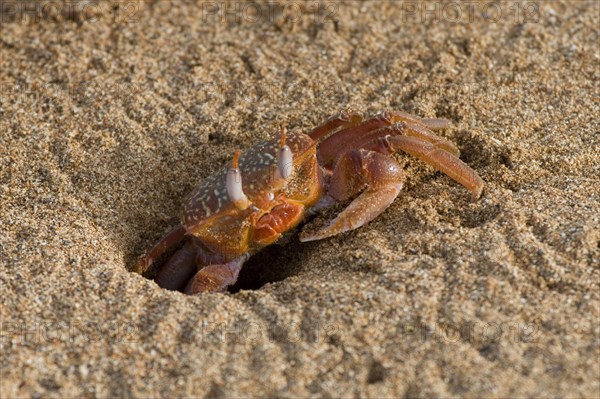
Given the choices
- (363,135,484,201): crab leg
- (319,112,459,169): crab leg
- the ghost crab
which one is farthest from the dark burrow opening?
(363,135,484,201): crab leg

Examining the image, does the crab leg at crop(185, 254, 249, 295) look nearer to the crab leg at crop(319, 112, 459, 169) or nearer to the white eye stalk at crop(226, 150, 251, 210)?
the white eye stalk at crop(226, 150, 251, 210)

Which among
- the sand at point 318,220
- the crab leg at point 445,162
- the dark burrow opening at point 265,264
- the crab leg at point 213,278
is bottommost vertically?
the dark burrow opening at point 265,264

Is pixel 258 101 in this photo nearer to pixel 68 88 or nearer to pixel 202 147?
pixel 202 147

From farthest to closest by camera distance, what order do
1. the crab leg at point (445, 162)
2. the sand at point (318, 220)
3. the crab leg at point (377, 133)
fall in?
the crab leg at point (377, 133) → the crab leg at point (445, 162) → the sand at point (318, 220)

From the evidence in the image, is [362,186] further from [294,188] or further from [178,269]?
[178,269]

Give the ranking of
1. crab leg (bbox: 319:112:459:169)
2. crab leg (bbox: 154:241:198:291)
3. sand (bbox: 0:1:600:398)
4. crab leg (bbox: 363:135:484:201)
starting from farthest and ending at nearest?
crab leg (bbox: 154:241:198:291), crab leg (bbox: 319:112:459:169), crab leg (bbox: 363:135:484:201), sand (bbox: 0:1:600:398)

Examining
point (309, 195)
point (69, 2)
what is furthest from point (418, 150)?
point (69, 2)

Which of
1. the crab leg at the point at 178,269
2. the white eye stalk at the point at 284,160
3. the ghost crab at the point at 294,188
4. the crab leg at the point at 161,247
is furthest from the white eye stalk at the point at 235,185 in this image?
the crab leg at the point at 178,269

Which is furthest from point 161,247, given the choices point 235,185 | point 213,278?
point 235,185

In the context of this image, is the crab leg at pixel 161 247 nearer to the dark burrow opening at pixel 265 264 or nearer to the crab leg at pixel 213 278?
the crab leg at pixel 213 278
